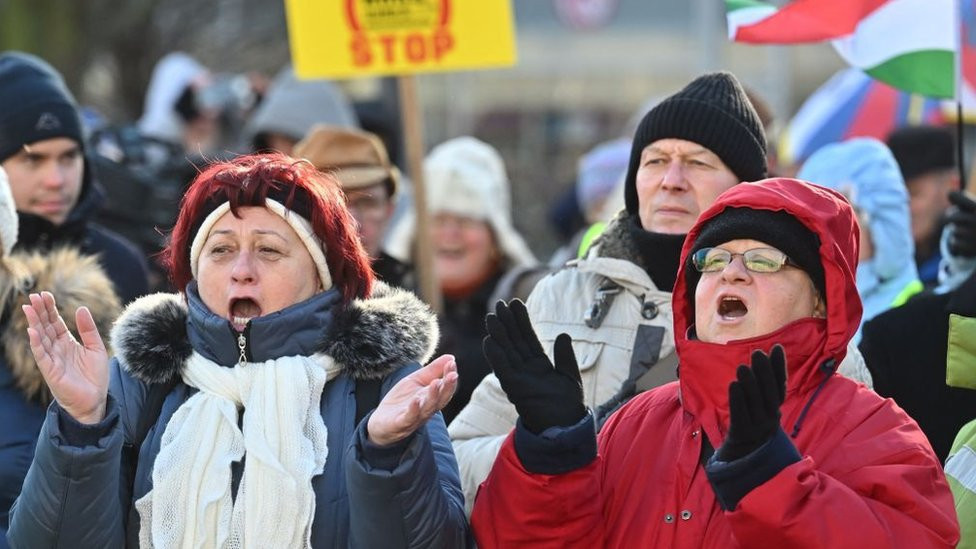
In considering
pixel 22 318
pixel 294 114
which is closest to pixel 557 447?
pixel 22 318

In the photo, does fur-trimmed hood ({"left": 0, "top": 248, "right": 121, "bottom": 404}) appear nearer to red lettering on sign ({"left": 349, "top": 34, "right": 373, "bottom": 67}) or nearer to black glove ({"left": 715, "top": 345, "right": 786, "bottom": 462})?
red lettering on sign ({"left": 349, "top": 34, "right": 373, "bottom": 67})

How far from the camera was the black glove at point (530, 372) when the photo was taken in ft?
12.4

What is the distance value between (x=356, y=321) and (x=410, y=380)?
0.46 metres

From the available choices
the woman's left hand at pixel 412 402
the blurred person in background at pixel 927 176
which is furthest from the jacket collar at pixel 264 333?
the blurred person in background at pixel 927 176

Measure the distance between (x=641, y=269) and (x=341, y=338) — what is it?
35.4 inches

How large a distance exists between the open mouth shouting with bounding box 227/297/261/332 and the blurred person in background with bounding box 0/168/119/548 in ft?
2.78

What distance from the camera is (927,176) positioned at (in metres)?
7.59

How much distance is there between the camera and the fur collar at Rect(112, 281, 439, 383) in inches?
166

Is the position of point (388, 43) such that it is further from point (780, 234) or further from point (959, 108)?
point (780, 234)

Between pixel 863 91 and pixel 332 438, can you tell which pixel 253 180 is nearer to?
pixel 332 438

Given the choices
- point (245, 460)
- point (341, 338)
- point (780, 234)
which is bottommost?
point (245, 460)

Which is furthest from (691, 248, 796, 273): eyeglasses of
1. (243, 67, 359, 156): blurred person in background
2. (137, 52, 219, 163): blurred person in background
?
(137, 52, 219, 163): blurred person in background

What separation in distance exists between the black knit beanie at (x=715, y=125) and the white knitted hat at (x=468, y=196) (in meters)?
2.24

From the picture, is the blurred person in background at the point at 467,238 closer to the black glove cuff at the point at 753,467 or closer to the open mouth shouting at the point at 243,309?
the open mouth shouting at the point at 243,309
